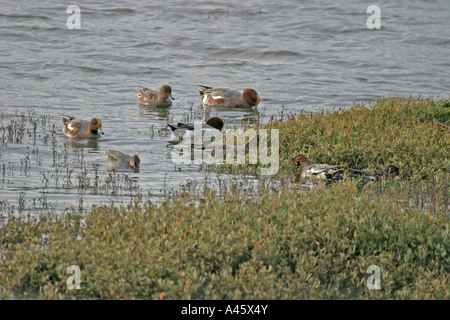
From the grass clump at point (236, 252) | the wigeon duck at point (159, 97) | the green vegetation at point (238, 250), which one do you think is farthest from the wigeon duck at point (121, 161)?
the wigeon duck at point (159, 97)

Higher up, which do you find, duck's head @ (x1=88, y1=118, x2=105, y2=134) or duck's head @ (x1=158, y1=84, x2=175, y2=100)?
duck's head @ (x1=158, y1=84, x2=175, y2=100)

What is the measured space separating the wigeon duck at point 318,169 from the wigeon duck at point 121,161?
8.86 ft

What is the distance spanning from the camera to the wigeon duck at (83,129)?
1199 centimetres

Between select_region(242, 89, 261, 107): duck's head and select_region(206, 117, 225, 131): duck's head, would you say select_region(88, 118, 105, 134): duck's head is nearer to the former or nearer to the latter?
select_region(206, 117, 225, 131): duck's head

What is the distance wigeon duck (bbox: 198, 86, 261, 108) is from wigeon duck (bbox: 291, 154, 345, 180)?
21.2ft

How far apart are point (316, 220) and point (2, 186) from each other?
4.77m

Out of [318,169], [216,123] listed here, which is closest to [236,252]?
[318,169]

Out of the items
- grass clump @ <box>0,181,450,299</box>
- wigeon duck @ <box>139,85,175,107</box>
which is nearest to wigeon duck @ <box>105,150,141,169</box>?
grass clump @ <box>0,181,450,299</box>

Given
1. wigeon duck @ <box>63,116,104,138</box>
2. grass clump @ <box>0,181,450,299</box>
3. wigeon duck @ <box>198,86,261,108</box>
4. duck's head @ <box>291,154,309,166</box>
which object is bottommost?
grass clump @ <box>0,181,450,299</box>

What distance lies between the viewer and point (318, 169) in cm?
870

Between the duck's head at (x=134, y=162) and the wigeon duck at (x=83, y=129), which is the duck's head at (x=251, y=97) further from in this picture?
the duck's head at (x=134, y=162)

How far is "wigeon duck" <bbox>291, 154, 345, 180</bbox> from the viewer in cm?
864
